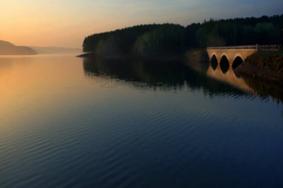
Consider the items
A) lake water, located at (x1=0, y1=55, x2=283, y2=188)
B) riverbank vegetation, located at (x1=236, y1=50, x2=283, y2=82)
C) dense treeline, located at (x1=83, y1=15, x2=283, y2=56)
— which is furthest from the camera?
dense treeline, located at (x1=83, y1=15, x2=283, y2=56)

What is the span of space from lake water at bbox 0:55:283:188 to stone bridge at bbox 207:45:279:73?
34.8 m

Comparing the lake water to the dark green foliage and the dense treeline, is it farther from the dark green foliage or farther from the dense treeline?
the dark green foliage

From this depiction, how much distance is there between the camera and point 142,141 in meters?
30.6

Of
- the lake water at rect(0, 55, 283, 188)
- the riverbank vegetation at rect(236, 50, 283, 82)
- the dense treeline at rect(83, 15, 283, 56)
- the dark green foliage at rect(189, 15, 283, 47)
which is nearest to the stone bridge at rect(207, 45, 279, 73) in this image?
the riverbank vegetation at rect(236, 50, 283, 82)

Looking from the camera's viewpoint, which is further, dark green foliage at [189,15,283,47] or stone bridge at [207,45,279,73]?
dark green foliage at [189,15,283,47]

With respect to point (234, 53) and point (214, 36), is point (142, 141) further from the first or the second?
point (214, 36)

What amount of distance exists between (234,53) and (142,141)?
7785 centimetres

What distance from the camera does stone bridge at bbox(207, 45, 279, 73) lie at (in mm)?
85750

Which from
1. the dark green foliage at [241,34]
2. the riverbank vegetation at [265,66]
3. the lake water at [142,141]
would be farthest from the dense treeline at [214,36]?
the lake water at [142,141]

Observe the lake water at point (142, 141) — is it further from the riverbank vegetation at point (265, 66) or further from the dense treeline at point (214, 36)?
the dense treeline at point (214, 36)

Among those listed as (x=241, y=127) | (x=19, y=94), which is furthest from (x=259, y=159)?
(x=19, y=94)

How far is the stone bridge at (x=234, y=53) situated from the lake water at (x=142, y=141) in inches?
1369

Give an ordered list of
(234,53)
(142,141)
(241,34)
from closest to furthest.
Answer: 1. (142,141)
2. (234,53)
3. (241,34)

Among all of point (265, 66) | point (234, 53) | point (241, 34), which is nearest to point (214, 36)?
point (241, 34)
